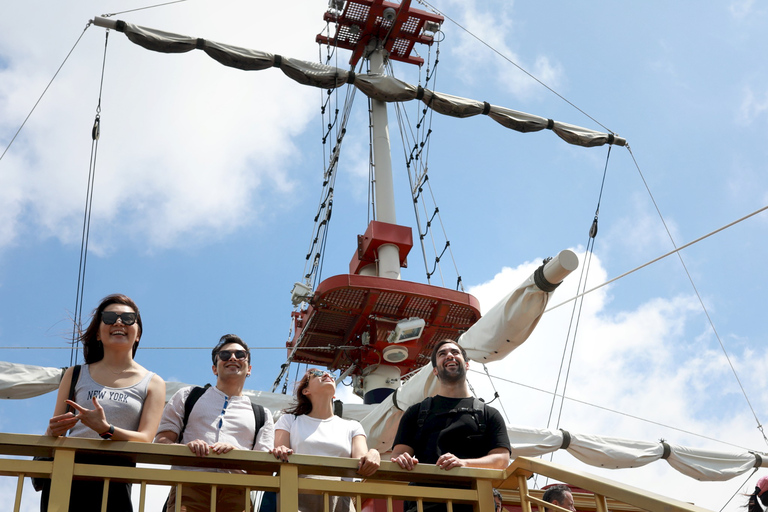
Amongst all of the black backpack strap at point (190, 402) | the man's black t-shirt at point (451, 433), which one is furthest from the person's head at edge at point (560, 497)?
the black backpack strap at point (190, 402)

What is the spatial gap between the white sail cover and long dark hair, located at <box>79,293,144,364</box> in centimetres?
955

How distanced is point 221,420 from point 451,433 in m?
1.23

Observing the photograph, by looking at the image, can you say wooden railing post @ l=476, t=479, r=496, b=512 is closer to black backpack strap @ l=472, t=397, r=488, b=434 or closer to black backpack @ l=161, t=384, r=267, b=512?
black backpack strap @ l=472, t=397, r=488, b=434

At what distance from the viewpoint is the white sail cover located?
12742mm

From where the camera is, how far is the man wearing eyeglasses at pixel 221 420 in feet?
12.3

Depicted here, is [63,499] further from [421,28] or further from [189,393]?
[421,28]

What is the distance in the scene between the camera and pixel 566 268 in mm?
6574

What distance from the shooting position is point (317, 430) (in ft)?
13.9

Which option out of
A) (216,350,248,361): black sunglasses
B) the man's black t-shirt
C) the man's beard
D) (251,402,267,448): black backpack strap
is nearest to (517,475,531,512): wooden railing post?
the man's black t-shirt

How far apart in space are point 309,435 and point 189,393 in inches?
27.3

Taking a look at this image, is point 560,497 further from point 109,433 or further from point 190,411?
point 109,433

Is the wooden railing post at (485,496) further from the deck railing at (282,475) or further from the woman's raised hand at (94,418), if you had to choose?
the woman's raised hand at (94,418)

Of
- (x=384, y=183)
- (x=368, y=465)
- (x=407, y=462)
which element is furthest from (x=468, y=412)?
(x=384, y=183)

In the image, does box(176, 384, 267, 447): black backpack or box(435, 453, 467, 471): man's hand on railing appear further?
box(176, 384, 267, 447): black backpack
